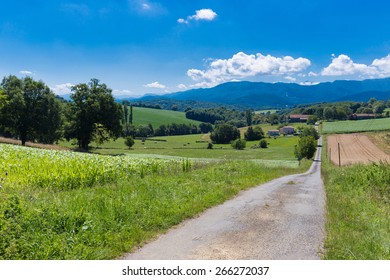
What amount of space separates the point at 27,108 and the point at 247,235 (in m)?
60.4

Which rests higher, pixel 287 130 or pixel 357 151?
pixel 287 130

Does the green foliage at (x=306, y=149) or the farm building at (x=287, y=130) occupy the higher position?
the farm building at (x=287, y=130)

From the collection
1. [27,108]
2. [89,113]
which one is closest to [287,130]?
[89,113]

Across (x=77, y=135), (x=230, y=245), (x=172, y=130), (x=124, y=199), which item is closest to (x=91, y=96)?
(x=77, y=135)

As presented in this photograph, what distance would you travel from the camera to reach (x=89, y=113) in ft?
192

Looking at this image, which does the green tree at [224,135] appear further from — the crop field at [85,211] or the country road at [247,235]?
the country road at [247,235]

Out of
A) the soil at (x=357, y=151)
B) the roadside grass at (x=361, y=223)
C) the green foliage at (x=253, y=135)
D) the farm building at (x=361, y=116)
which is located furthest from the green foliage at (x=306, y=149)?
the farm building at (x=361, y=116)

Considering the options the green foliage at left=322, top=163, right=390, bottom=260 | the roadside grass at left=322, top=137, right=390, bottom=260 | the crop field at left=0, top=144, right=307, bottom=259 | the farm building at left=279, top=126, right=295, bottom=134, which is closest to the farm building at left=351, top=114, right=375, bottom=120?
the farm building at left=279, top=126, right=295, bottom=134

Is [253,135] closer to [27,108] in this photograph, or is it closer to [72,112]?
[72,112]

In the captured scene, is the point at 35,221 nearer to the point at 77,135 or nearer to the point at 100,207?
the point at 100,207

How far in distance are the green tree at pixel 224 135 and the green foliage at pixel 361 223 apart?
138002 millimetres

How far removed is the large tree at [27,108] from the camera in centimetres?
5525

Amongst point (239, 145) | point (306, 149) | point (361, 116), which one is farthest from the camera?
point (361, 116)

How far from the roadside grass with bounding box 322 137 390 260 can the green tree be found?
453 feet
